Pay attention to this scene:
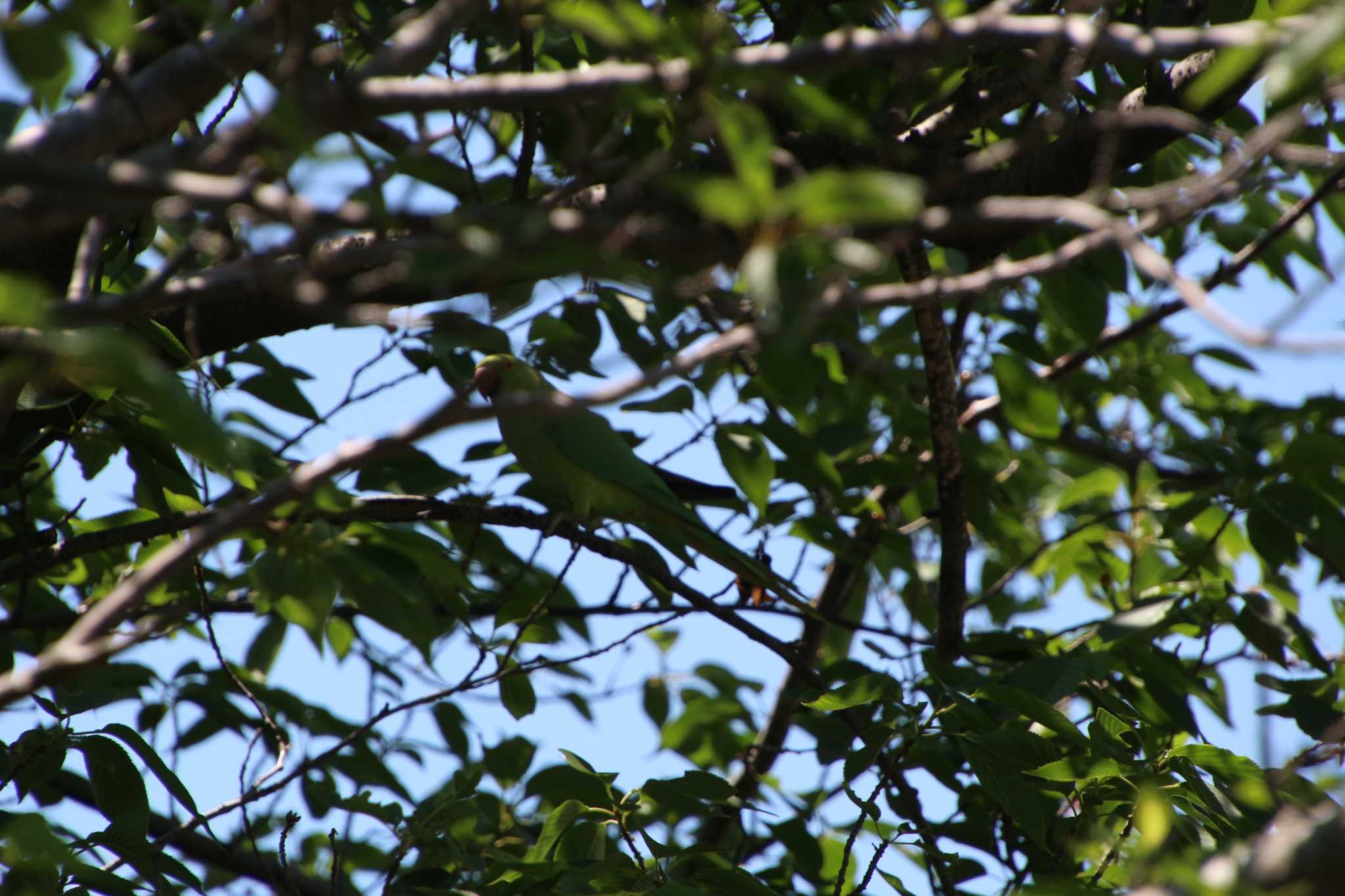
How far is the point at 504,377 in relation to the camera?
4.29m

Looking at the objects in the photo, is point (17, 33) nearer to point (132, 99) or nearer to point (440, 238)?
point (132, 99)

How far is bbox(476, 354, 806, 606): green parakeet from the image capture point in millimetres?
3629

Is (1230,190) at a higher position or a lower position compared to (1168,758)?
higher

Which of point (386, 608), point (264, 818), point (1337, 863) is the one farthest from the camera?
point (264, 818)

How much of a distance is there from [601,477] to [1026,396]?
1.51m

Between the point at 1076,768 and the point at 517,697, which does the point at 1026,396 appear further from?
the point at 517,697

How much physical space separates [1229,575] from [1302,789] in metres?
1.36

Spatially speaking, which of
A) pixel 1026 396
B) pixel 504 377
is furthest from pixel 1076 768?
pixel 504 377

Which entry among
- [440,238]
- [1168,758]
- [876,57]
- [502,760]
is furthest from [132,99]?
[502,760]

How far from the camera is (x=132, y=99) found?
143cm

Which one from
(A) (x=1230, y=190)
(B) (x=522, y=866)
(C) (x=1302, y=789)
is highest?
(A) (x=1230, y=190)

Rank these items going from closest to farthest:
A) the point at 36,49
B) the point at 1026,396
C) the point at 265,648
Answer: the point at 36,49 < the point at 1026,396 < the point at 265,648

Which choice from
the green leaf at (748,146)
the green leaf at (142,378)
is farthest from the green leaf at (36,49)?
the green leaf at (748,146)

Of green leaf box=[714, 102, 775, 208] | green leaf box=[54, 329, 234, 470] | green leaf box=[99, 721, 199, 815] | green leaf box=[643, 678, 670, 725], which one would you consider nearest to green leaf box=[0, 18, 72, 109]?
green leaf box=[54, 329, 234, 470]
